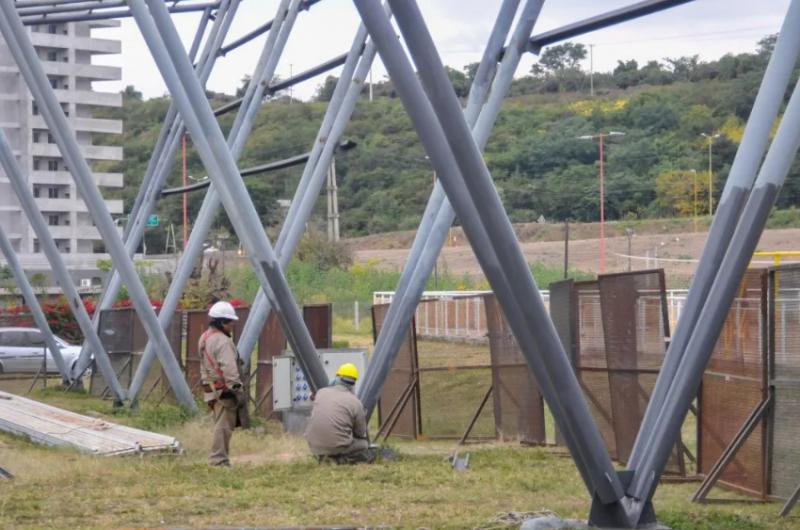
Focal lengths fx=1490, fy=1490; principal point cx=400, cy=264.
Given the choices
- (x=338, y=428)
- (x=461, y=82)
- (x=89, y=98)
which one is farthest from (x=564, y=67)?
(x=338, y=428)

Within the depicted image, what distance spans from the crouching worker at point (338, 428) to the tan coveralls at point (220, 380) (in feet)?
3.44

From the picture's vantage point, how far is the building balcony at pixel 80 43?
77875mm

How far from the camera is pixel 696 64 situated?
109 meters

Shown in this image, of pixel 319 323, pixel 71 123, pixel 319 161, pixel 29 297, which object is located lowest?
pixel 319 323

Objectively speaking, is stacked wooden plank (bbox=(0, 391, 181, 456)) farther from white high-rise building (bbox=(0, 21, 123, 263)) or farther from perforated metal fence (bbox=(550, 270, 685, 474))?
white high-rise building (bbox=(0, 21, 123, 263))

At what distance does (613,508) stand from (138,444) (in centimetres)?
810

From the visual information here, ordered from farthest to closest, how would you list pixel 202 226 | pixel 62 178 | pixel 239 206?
pixel 62 178 < pixel 202 226 < pixel 239 206

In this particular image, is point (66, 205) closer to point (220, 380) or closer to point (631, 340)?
point (220, 380)

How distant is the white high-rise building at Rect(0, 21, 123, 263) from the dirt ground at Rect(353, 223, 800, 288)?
637 inches

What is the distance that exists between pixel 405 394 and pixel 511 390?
194 cm

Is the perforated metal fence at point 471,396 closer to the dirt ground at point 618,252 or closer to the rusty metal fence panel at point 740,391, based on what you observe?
the rusty metal fence panel at point 740,391

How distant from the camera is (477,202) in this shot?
29.6ft

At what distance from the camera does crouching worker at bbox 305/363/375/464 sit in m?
15.1

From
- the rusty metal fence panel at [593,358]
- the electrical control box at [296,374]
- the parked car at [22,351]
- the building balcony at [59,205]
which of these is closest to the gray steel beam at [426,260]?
the electrical control box at [296,374]
